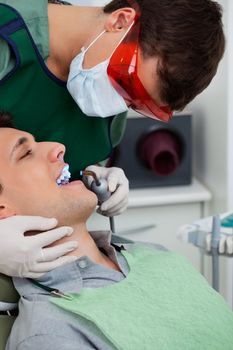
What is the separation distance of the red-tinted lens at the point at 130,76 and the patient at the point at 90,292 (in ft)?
0.71

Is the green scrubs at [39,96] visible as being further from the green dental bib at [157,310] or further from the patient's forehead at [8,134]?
the green dental bib at [157,310]

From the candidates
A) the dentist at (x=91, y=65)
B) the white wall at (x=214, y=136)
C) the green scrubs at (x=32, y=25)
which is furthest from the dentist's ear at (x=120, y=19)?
the white wall at (x=214, y=136)

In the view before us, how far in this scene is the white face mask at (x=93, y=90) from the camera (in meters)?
1.49

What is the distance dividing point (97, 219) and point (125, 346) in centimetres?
133

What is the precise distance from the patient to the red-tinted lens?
0.22m

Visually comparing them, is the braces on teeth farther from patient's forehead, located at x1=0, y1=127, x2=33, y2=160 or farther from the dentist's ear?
the dentist's ear

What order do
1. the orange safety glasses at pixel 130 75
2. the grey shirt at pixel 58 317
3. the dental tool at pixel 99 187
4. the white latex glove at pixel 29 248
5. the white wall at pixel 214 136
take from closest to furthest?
the grey shirt at pixel 58 317 < the white latex glove at pixel 29 248 < the orange safety glasses at pixel 130 75 < the dental tool at pixel 99 187 < the white wall at pixel 214 136

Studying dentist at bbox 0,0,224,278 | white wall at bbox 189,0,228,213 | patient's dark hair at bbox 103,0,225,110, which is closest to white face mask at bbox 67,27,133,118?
dentist at bbox 0,0,224,278

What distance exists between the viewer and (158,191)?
2629 millimetres

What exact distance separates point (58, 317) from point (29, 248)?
0.17 m

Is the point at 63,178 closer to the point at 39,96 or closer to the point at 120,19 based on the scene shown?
the point at 39,96

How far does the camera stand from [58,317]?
1275mm

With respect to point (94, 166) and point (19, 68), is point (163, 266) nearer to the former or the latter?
point (94, 166)

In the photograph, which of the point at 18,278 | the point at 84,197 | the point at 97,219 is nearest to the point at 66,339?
the point at 18,278
